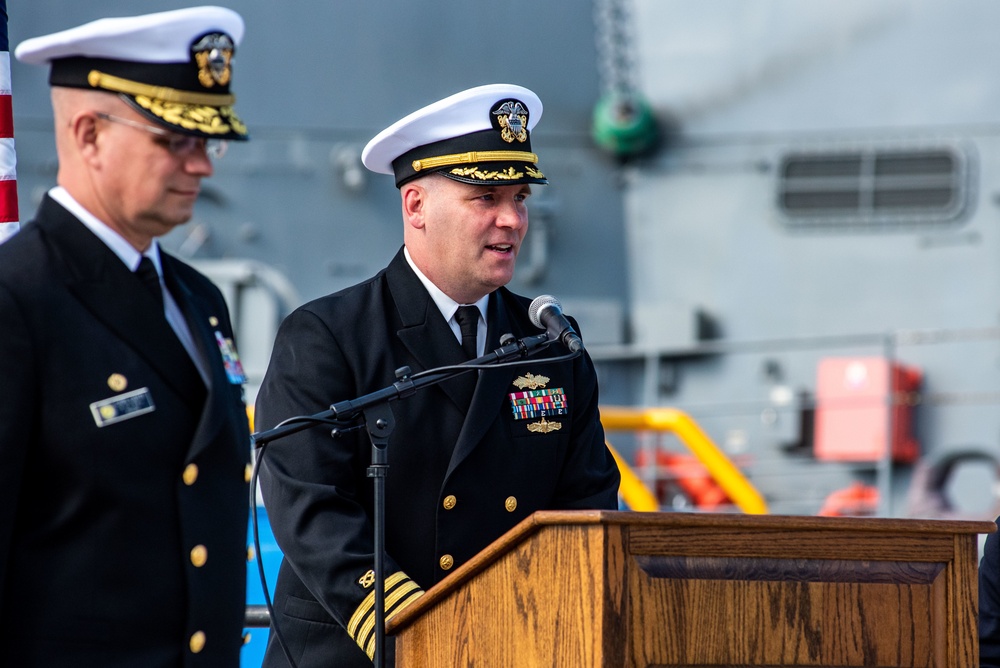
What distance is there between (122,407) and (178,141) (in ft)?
1.29

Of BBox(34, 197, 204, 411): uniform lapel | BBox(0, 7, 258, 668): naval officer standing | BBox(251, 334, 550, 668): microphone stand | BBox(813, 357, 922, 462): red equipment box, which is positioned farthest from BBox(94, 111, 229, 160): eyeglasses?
BBox(813, 357, 922, 462): red equipment box

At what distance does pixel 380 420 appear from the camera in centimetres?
240

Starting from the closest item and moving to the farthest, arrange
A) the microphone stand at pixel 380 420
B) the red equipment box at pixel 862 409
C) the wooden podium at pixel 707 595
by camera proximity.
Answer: the wooden podium at pixel 707 595 < the microphone stand at pixel 380 420 < the red equipment box at pixel 862 409

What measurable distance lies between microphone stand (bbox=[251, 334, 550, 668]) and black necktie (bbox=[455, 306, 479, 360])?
0.36 metres

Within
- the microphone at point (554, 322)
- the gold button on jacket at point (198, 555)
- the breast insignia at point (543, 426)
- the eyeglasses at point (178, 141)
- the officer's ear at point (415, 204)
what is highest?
the eyeglasses at point (178, 141)

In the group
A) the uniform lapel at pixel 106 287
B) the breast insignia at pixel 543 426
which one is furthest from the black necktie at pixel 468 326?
the uniform lapel at pixel 106 287

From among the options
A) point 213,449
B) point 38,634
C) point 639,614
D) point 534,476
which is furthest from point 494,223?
point 38,634

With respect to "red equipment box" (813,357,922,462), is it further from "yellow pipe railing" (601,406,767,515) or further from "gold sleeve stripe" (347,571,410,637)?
"gold sleeve stripe" (347,571,410,637)

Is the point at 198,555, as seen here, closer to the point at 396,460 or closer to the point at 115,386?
the point at 115,386

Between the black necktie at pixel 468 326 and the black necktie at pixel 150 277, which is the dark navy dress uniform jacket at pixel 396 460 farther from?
the black necktie at pixel 150 277

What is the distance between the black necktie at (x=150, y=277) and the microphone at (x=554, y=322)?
2.25 feet

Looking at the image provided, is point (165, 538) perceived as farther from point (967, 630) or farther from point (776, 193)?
point (776, 193)

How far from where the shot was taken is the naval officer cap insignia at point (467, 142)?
2830 millimetres

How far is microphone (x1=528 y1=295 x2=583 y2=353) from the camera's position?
8.24 ft
